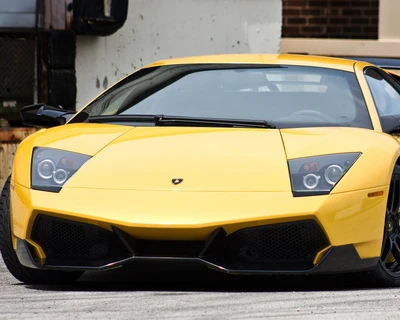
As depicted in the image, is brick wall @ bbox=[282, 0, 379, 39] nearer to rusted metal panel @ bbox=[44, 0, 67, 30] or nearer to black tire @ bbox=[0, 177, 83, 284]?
rusted metal panel @ bbox=[44, 0, 67, 30]

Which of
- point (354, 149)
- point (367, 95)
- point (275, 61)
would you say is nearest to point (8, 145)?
point (275, 61)

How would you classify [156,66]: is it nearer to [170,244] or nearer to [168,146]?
[168,146]

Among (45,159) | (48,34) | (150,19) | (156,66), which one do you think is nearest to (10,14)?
(48,34)

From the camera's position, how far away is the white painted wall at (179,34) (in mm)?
13531

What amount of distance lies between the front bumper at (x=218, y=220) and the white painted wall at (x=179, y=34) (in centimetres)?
753

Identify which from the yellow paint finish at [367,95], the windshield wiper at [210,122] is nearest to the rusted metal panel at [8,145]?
the yellow paint finish at [367,95]

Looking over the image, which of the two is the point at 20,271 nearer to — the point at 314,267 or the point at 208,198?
the point at 208,198

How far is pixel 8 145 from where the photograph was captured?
488 inches

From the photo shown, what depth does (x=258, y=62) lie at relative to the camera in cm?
749

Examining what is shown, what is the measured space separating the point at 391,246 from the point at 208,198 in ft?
3.16

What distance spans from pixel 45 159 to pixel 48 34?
698cm

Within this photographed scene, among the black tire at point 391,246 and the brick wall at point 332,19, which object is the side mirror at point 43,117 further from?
the brick wall at point 332,19

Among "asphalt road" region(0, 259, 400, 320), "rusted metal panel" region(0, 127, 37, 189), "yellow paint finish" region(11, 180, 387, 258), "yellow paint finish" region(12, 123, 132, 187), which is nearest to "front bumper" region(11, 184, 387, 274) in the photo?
"yellow paint finish" region(11, 180, 387, 258)

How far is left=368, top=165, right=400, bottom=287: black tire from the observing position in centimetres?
622
